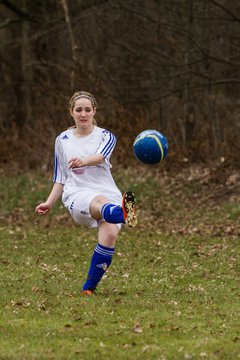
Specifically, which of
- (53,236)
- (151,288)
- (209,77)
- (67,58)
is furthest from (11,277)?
(67,58)

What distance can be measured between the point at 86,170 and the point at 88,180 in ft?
0.37

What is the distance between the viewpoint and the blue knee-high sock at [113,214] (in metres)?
8.74

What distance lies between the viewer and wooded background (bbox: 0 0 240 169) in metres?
22.5

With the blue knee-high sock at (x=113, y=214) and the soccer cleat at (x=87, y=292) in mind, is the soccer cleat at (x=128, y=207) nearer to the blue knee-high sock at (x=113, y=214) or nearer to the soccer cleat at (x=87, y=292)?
the blue knee-high sock at (x=113, y=214)

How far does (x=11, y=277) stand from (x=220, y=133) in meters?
15.6

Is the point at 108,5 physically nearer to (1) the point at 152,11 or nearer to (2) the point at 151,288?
(1) the point at 152,11

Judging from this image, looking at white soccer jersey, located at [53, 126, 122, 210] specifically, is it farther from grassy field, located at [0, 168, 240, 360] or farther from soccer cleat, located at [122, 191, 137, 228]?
grassy field, located at [0, 168, 240, 360]

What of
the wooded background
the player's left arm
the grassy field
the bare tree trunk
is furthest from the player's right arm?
the bare tree trunk

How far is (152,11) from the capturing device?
74.3 feet

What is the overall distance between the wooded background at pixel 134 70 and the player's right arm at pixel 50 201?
12.1 metres

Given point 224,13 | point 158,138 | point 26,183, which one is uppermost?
point 224,13

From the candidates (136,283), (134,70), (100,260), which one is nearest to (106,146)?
(100,260)

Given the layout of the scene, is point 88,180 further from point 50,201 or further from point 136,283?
point 136,283

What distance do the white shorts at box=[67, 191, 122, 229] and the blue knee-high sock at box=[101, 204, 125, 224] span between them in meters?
0.30
